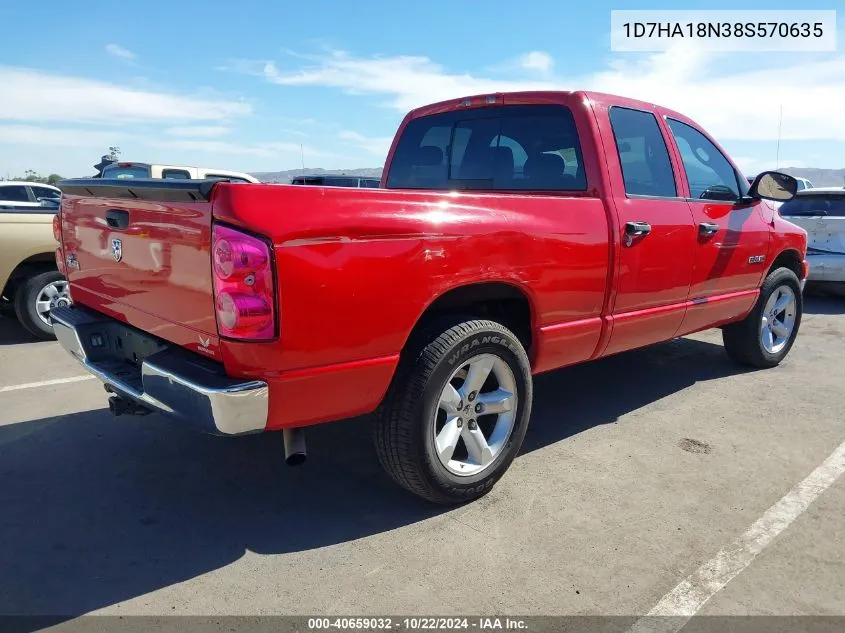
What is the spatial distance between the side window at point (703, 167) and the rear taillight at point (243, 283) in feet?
9.99

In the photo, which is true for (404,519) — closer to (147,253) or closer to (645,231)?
(147,253)

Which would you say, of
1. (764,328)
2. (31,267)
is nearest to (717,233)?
(764,328)

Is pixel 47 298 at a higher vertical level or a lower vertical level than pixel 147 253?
lower

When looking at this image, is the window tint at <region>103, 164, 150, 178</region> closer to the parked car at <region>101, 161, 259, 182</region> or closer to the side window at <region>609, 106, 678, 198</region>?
the parked car at <region>101, 161, 259, 182</region>

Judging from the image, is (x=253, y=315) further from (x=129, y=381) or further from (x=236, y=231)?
(x=129, y=381)

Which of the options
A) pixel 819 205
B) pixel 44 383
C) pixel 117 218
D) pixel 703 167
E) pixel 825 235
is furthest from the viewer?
pixel 819 205

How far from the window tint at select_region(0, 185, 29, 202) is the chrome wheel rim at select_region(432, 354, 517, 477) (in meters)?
13.8

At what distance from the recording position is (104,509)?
119 inches

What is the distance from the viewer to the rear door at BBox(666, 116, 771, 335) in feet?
13.8

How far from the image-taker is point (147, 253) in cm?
272

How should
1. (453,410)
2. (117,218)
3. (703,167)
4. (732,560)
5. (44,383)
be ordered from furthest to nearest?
(44,383) < (703,167) < (453,410) < (117,218) < (732,560)

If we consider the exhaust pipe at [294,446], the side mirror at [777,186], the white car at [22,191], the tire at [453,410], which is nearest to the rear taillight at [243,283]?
the exhaust pipe at [294,446]

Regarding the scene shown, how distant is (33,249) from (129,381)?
3856mm

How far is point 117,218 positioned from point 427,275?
1402 mm
